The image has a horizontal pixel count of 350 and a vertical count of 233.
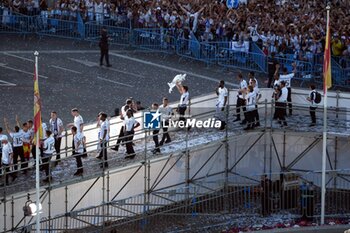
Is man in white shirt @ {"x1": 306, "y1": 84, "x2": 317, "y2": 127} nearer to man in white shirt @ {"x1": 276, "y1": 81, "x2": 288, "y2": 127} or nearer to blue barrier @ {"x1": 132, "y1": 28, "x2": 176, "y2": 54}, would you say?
man in white shirt @ {"x1": 276, "y1": 81, "x2": 288, "y2": 127}

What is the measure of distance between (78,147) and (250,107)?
5.85 meters

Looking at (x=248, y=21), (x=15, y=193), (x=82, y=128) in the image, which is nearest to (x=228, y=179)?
(x=82, y=128)

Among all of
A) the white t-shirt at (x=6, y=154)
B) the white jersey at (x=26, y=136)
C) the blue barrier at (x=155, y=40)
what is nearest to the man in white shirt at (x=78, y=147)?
the white jersey at (x=26, y=136)

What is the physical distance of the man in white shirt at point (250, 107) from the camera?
37.1 metres

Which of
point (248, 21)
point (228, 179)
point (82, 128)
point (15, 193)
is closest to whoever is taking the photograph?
point (15, 193)

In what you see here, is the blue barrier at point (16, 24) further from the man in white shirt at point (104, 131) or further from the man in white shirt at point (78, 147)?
the man in white shirt at point (78, 147)

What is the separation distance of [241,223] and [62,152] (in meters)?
5.58

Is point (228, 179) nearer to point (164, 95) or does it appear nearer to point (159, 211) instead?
point (159, 211)

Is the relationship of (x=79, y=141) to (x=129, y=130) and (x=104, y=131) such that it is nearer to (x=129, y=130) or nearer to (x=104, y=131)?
(x=104, y=131)

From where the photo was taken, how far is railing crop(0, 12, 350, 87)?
46.4m

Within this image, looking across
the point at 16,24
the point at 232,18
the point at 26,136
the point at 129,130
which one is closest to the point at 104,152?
the point at 129,130

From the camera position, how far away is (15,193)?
106ft

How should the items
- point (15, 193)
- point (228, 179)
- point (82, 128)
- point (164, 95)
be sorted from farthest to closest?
point (164, 95), point (228, 179), point (82, 128), point (15, 193)

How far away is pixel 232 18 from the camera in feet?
167
